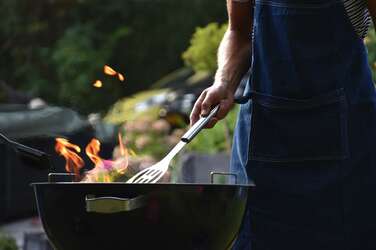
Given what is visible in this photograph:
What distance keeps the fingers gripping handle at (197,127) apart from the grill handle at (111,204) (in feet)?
1.01

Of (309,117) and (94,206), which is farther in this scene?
(309,117)

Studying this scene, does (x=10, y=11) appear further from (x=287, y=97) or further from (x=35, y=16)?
(x=287, y=97)

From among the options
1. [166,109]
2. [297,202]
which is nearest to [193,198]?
[297,202]

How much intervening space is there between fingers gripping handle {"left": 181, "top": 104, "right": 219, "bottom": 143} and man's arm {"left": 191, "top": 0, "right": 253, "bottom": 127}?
0.03 meters

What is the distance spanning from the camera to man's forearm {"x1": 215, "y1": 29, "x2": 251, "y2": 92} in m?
2.74

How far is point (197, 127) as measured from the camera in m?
2.46

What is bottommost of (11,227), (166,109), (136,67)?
(11,227)

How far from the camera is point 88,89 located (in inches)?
872

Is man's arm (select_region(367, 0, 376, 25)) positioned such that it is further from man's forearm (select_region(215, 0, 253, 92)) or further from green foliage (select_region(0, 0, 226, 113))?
green foliage (select_region(0, 0, 226, 113))

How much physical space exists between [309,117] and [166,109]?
1120 cm

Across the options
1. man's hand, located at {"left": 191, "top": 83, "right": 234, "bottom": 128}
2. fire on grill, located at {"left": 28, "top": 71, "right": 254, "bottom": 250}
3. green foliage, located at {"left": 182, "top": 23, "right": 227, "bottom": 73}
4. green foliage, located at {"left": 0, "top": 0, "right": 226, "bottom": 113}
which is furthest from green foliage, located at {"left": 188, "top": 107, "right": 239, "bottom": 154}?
green foliage, located at {"left": 0, "top": 0, "right": 226, "bottom": 113}

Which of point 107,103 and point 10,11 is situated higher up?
point 10,11

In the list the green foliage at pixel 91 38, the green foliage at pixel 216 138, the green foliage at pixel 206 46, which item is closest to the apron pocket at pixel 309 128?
the green foliage at pixel 206 46

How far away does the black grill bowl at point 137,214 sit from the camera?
214cm
